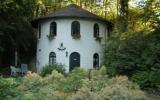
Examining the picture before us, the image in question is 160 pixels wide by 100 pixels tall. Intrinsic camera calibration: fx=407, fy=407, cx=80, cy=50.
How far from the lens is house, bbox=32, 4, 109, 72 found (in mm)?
36531

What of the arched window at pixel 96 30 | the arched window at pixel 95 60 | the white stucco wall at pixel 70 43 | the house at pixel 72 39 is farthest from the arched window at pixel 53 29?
the arched window at pixel 95 60

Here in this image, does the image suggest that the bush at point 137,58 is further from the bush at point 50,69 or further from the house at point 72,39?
the house at point 72,39

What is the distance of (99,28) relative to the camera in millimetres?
37969

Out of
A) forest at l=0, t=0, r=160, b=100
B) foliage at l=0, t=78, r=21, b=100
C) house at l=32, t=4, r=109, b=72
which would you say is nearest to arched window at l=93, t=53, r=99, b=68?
house at l=32, t=4, r=109, b=72

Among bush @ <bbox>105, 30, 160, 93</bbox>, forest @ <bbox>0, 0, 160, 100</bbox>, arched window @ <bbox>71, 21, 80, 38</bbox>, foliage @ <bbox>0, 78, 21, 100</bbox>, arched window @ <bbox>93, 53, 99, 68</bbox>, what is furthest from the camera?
arched window @ <bbox>93, 53, 99, 68</bbox>

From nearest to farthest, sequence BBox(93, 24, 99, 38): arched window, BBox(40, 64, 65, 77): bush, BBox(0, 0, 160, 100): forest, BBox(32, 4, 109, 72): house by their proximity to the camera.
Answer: BBox(0, 0, 160, 100): forest, BBox(40, 64, 65, 77): bush, BBox(32, 4, 109, 72): house, BBox(93, 24, 99, 38): arched window

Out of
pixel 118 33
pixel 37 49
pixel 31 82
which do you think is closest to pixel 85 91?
pixel 31 82

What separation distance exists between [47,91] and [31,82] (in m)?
2.63

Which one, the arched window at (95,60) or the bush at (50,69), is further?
the arched window at (95,60)

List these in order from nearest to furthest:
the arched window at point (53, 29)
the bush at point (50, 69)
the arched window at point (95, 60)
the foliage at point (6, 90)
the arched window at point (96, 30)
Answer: the foliage at point (6, 90)
the bush at point (50, 69)
the arched window at point (53, 29)
the arched window at point (95, 60)
the arched window at point (96, 30)

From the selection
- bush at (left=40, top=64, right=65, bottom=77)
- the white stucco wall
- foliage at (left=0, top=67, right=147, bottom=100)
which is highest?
the white stucco wall

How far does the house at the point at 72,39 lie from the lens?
36.5 meters

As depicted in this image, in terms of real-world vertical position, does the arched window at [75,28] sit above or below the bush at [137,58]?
above

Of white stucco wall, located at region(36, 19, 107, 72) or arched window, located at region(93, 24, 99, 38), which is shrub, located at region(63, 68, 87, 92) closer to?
white stucco wall, located at region(36, 19, 107, 72)
